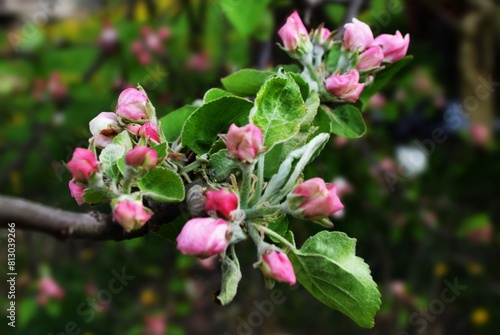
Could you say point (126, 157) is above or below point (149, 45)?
above

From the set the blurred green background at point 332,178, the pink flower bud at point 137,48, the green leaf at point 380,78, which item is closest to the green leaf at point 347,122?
the green leaf at point 380,78

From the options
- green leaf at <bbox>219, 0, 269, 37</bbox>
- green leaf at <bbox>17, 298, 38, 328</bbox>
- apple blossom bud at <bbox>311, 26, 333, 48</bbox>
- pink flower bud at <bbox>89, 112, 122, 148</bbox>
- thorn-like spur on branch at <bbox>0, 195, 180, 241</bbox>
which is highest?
apple blossom bud at <bbox>311, 26, 333, 48</bbox>

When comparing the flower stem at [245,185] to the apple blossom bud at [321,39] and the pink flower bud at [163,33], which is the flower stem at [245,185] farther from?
the pink flower bud at [163,33]

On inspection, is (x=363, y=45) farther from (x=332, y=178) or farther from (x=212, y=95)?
(x=332, y=178)

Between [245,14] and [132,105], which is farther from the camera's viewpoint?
[245,14]

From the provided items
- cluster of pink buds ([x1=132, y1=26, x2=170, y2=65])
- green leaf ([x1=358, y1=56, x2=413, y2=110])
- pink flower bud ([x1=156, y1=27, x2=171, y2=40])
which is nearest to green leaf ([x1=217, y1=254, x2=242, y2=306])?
green leaf ([x1=358, y1=56, x2=413, y2=110])

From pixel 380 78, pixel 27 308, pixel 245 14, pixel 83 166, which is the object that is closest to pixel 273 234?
pixel 83 166

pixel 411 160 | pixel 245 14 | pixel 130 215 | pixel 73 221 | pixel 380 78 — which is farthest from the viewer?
pixel 411 160

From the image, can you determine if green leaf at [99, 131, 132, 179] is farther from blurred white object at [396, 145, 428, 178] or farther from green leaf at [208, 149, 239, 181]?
blurred white object at [396, 145, 428, 178]
